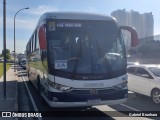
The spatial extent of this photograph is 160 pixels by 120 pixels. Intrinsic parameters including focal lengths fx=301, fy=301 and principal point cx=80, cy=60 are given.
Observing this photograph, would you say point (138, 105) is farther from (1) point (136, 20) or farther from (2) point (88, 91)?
(1) point (136, 20)

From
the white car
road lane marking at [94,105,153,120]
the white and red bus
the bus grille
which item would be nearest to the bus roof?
the white and red bus

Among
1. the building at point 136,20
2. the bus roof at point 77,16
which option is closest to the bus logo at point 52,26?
the bus roof at point 77,16

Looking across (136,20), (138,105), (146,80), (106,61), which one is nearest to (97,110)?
(138,105)

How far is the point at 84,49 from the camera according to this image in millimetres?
9141

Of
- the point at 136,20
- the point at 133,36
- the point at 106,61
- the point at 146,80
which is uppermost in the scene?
the point at 136,20

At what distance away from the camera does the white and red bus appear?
347 inches

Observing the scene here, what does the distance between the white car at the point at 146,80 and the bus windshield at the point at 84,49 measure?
3.38 meters

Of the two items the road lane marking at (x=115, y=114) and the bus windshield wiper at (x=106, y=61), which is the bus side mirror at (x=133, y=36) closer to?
the bus windshield wiper at (x=106, y=61)

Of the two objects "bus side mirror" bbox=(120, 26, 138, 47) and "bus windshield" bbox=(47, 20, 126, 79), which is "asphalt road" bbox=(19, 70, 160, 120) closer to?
"bus windshield" bbox=(47, 20, 126, 79)

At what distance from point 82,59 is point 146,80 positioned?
16.0 feet

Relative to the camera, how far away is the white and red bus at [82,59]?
880 cm

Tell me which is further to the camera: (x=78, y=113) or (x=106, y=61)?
(x=78, y=113)

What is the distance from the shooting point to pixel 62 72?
885cm

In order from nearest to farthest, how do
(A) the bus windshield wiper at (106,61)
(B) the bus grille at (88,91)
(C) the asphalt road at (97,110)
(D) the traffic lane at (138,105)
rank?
(B) the bus grille at (88,91), (A) the bus windshield wiper at (106,61), (C) the asphalt road at (97,110), (D) the traffic lane at (138,105)
